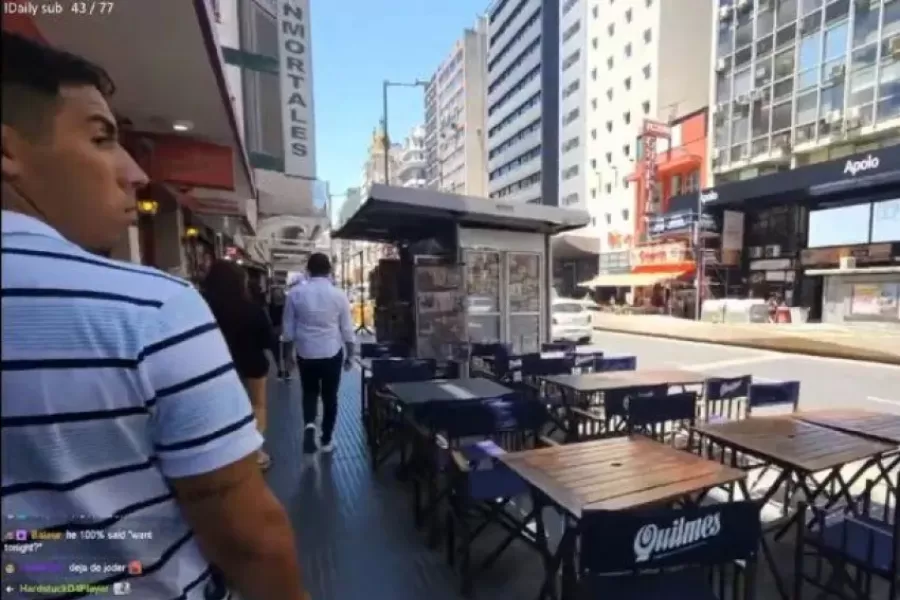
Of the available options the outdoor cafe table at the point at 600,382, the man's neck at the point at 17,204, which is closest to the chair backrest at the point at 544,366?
the outdoor cafe table at the point at 600,382

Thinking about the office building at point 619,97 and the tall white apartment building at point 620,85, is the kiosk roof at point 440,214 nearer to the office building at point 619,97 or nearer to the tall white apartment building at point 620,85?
the tall white apartment building at point 620,85

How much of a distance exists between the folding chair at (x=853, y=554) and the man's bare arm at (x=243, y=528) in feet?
8.80

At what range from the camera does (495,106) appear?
7350cm

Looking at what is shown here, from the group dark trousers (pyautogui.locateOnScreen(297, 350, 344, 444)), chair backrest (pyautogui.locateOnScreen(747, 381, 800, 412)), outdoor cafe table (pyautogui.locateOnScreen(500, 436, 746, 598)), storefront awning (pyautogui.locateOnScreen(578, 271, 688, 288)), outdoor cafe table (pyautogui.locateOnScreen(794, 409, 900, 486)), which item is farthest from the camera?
storefront awning (pyautogui.locateOnScreen(578, 271, 688, 288))

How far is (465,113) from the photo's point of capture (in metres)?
80.1

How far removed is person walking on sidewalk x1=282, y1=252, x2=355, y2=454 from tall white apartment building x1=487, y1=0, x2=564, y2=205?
5096cm

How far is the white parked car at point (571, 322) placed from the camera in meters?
15.2

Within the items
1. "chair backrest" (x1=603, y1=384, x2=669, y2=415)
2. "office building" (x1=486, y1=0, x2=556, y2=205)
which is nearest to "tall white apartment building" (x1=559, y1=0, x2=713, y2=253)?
"office building" (x1=486, y1=0, x2=556, y2=205)

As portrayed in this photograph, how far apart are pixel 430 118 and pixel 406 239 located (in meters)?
96.7

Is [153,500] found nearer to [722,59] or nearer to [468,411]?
[468,411]

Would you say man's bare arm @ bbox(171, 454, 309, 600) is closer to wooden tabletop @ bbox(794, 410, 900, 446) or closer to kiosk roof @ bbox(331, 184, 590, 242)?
wooden tabletop @ bbox(794, 410, 900, 446)

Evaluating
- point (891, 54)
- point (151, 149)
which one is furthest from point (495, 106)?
point (151, 149)

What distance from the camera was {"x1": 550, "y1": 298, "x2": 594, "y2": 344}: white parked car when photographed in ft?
49.8

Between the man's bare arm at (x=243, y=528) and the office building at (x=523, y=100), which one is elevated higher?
the office building at (x=523, y=100)
